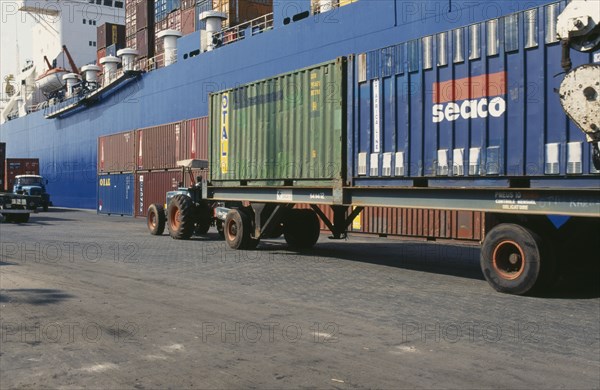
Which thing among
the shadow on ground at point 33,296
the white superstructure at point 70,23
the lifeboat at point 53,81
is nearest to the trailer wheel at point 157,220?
the shadow on ground at point 33,296

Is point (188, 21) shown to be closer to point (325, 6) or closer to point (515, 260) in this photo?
point (325, 6)

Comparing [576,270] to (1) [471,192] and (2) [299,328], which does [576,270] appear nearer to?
(1) [471,192]

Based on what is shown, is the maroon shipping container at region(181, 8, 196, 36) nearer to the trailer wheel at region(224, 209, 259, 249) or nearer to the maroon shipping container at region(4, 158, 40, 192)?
the maroon shipping container at region(4, 158, 40, 192)

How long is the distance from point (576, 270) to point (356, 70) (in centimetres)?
521

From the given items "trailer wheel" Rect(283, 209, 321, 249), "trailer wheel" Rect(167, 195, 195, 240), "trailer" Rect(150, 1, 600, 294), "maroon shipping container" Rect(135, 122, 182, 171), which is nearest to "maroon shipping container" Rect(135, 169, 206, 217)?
"maroon shipping container" Rect(135, 122, 182, 171)

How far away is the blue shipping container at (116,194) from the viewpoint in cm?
2953

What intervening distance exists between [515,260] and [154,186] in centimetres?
2095

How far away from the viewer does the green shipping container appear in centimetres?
1127

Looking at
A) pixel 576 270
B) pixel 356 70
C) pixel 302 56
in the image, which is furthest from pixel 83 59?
pixel 576 270

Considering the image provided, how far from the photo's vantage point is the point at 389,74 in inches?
397

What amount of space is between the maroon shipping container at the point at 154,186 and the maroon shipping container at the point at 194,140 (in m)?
0.73

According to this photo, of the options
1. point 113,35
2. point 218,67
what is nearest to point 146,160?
point 218,67

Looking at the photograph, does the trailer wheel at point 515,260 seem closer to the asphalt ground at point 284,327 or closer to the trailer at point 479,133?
the trailer at point 479,133

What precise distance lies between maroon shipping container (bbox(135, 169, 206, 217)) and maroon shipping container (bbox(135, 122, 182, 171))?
350 mm
